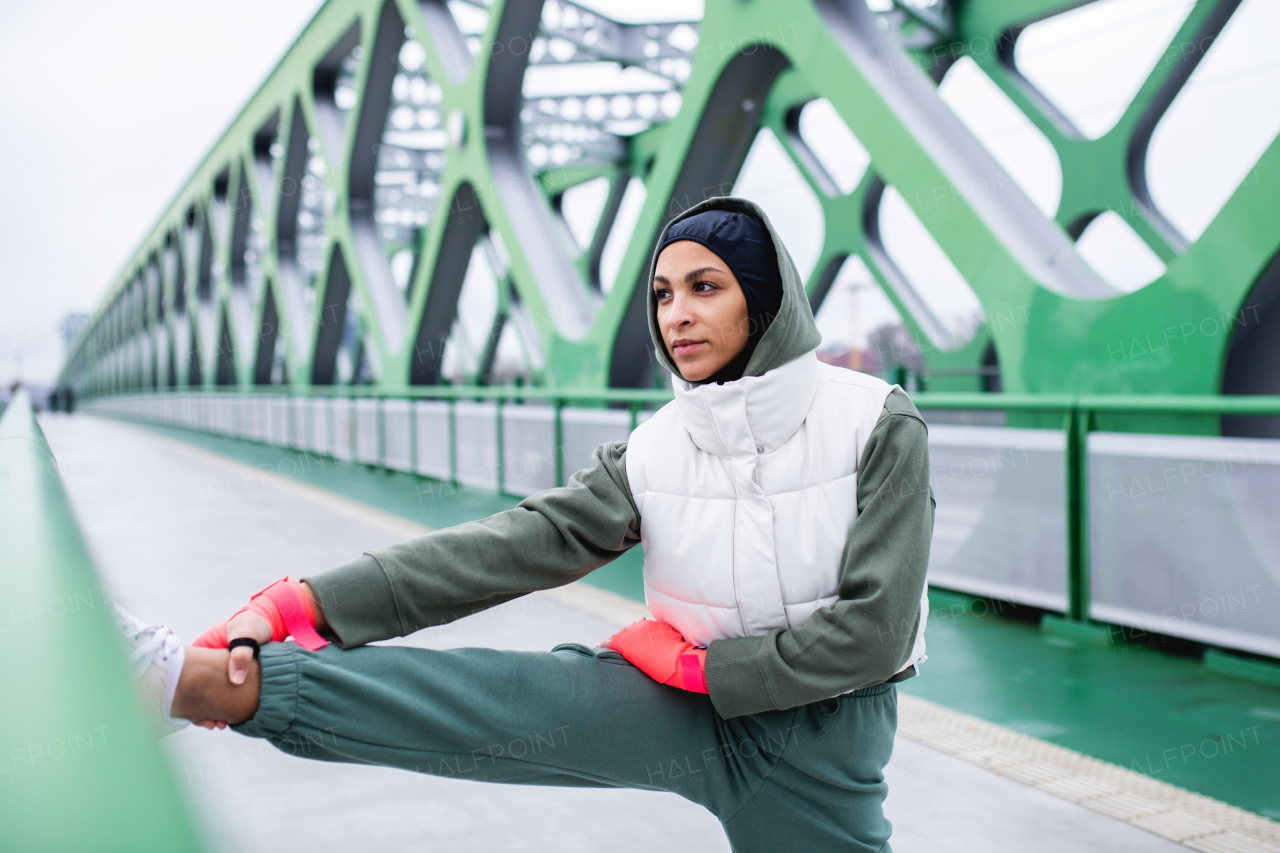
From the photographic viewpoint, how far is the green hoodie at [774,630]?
1.49m

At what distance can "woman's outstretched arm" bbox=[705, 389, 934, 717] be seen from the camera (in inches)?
58.2

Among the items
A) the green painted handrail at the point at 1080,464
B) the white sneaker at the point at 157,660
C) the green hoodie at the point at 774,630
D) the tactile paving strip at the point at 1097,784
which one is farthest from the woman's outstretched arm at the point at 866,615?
the green painted handrail at the point at 1080,464

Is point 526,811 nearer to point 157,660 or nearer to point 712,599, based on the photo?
point 712,599

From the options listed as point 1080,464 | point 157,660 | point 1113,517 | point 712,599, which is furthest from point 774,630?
point 1080,464

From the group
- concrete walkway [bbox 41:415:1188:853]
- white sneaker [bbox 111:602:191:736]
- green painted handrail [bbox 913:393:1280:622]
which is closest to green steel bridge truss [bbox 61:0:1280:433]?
green painted handrail [bbox 913:393:1280:622]

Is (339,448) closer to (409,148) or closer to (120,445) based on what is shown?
(120,445)

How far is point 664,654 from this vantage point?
1640 mm

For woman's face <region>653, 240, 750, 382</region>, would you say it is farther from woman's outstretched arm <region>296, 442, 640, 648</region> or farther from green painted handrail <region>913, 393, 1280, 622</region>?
green painted handrail <region>913, 393, 1280, 622</region>

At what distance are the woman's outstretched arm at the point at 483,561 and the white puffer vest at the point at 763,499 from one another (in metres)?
0.11

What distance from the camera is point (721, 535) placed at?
164cm

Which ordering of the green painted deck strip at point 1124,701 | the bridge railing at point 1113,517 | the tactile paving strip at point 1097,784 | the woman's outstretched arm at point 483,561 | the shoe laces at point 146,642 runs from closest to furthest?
the shoe laces at point 146,642 → the woman's outstretched arm at point 483,561 → the tactile paving strip at point 1097,784 → the green painted deck strip at point 1124,701 → the bridge railing at point 1113,517

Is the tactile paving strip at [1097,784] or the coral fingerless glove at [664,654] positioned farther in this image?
the tactile paving strip at [1097,784]

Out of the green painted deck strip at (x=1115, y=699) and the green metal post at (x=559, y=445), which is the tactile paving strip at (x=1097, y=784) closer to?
the green painted deck strip at (x=1115, y=699)

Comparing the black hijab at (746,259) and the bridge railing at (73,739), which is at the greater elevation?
the black hijab at (746,259)
